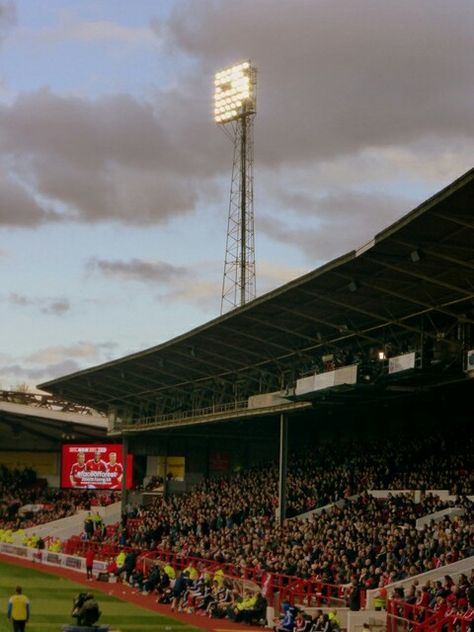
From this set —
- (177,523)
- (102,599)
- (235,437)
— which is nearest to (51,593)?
(102,599)

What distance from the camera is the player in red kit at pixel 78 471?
69875 millimetres

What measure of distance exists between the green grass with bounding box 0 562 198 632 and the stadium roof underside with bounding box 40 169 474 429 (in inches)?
447

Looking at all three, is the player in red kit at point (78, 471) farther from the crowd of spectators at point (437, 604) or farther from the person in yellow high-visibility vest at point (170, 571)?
the crowd of spectators at point (437, 604)

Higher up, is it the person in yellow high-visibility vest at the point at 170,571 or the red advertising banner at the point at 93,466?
the red advertising banner at the point at 93,466

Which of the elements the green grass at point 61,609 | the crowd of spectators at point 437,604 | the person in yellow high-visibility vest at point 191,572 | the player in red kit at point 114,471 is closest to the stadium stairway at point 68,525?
the player in red kit at point 114,471

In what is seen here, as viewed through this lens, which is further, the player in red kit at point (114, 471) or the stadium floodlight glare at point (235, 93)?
the player in red kit at point (114, 471)

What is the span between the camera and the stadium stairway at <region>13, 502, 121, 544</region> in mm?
63406

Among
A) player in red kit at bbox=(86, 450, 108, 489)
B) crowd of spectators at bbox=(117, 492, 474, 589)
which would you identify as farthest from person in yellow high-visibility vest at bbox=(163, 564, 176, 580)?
player in red kit at bbox=(86, 450, 108, 489)

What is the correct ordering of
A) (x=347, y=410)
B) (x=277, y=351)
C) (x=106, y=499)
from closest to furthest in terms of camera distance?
1. (x=277, y=351)
2. (x=347, y=410)
3. (x=106, y=499)

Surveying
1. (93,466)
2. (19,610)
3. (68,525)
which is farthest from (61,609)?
(93,466)

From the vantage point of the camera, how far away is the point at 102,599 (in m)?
37.1

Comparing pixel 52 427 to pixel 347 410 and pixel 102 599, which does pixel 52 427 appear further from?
pixel 102 599

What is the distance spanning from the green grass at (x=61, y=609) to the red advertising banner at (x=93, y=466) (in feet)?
77.3

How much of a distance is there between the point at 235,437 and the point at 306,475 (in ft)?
54.1
